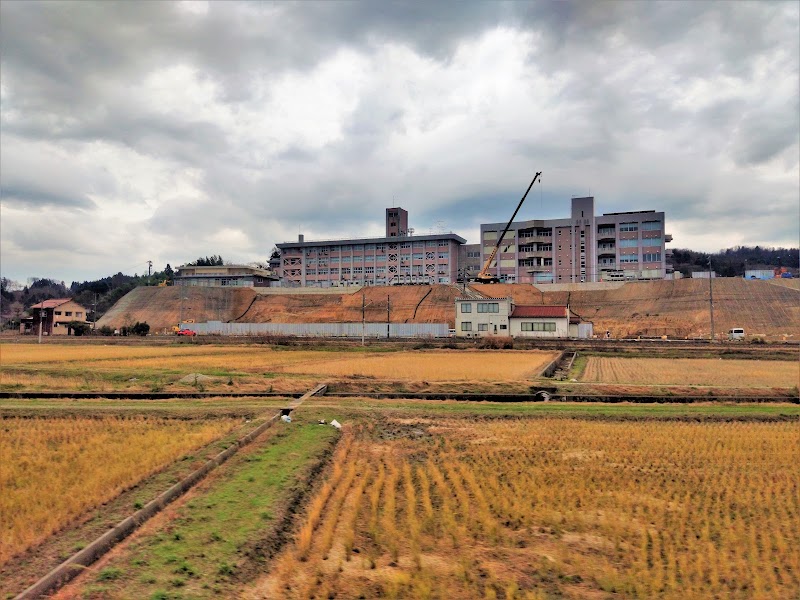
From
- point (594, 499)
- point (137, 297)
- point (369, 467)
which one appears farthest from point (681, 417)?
point (137, 297)

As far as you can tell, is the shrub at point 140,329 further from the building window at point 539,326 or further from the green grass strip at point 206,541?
the green grass strip at point 206,541

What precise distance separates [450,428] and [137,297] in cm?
9839

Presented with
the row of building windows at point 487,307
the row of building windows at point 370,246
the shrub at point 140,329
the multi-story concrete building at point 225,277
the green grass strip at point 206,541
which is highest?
the row of building windows at point 370,246

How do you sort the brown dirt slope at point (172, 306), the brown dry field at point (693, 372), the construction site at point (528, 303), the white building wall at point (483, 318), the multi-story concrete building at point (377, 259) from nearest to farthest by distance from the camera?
the brown dry field at point (693, 372) < the white building wall at point (483, 318) < the construction site at point (528, 303) < the brown dirt slope at point (172, 306) < the multi-story concrete building at point (377, 259)

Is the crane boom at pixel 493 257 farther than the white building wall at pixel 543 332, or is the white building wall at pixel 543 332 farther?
the crane boom at pixel 493 257

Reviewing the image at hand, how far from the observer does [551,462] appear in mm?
12578

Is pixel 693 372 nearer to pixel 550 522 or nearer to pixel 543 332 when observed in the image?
pixel 550 522

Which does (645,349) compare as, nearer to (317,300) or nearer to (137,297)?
(317,300)

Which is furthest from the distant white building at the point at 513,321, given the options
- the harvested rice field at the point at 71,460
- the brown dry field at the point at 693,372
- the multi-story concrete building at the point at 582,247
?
the harvested rice field at the point at 71,460

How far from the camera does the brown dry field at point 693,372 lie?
28562mm

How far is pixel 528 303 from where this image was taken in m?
91.3

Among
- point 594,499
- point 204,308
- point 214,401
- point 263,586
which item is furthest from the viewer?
point 204,308

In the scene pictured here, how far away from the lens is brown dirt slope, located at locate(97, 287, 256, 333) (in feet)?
313

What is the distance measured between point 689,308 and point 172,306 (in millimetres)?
85440
